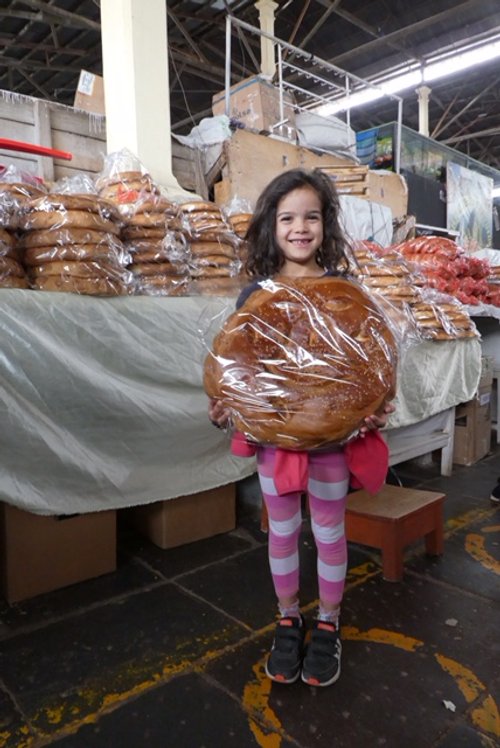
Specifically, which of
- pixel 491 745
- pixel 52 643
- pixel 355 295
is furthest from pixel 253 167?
pixel 491 745

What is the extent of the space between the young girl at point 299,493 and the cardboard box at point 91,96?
2.56 metres

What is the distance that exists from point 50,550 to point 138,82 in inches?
103

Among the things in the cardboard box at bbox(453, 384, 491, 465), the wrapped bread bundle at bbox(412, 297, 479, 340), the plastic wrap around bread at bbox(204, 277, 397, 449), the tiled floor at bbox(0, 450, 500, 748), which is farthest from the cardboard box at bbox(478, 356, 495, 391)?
the plastic wrap around bread at bbox(204, 277, 397, 449)

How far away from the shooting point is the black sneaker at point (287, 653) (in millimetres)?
1333

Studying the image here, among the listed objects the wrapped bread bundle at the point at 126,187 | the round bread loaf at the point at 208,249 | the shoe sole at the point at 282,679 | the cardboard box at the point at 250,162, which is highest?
the cardboard box at the point at 250,162

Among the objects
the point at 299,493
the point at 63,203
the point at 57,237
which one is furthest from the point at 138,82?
the point at 299,493

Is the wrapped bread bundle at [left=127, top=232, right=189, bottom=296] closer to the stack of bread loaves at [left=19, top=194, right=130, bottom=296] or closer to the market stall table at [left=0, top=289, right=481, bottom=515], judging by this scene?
the market stall table at [left=0, top=289, right=481, bottom=515]

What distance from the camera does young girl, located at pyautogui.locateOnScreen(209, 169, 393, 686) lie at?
1.33 metres

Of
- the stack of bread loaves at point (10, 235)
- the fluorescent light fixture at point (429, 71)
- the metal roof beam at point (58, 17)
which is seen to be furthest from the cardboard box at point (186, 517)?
the metal roof beam at point (58, 17)

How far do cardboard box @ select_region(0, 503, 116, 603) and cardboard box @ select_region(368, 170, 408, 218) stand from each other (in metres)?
3.78

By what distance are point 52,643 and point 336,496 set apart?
98cm

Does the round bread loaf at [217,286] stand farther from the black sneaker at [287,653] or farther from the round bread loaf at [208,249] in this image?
the black sneaker at [287,653]

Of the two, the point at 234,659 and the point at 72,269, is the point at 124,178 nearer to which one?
the point at 72,269

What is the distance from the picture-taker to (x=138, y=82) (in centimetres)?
296
